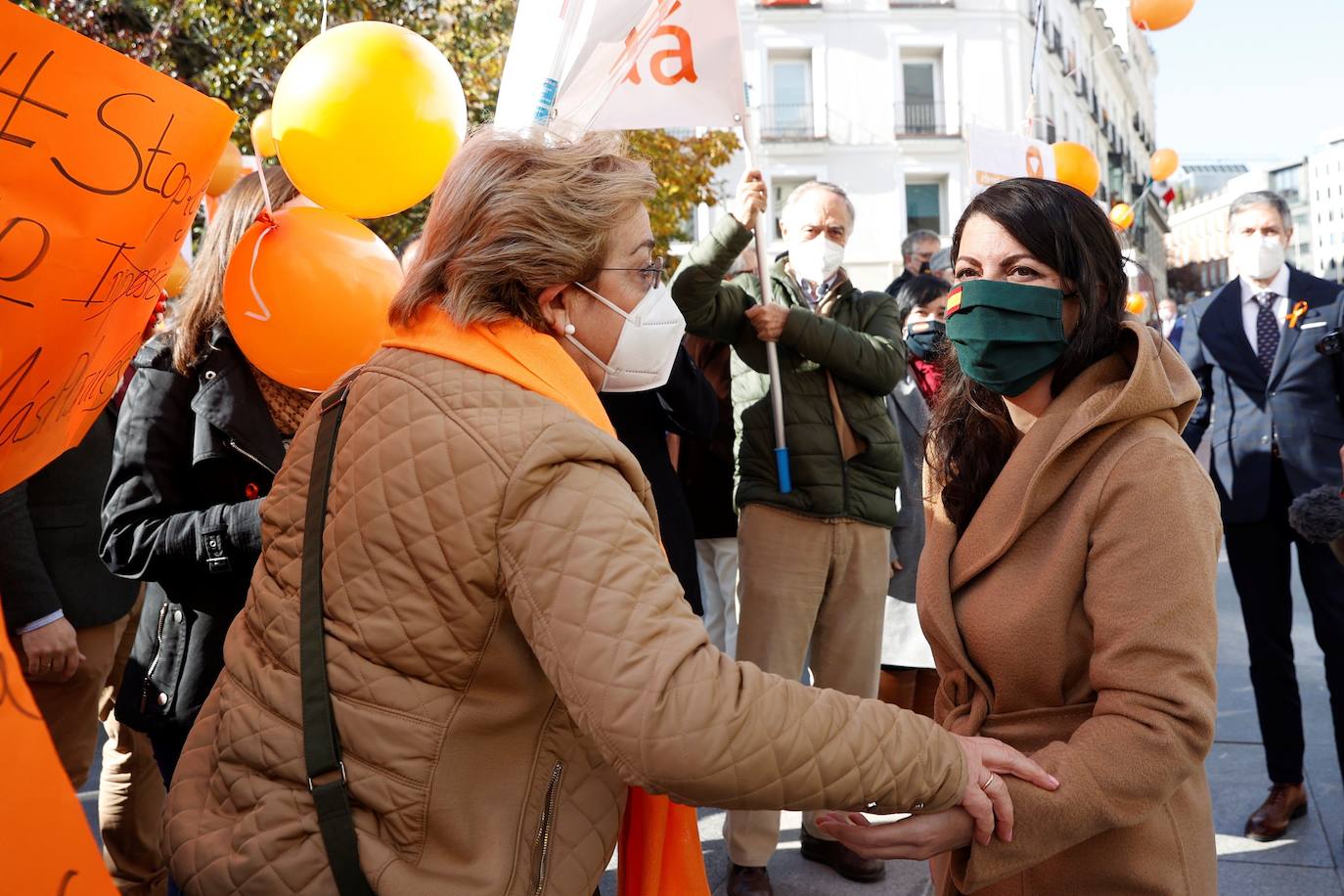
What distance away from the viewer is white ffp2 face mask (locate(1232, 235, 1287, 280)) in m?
4.62

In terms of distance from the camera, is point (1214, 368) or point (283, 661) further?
point (1214, 368)

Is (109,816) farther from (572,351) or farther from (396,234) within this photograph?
(396,234)

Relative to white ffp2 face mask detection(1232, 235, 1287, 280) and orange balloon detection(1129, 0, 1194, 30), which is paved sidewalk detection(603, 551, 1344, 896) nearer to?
white ffp2 face mask detection(1232, 235, 1287, 280)

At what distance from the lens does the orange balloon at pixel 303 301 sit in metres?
2.60

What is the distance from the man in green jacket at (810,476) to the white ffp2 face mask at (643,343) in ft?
6.37

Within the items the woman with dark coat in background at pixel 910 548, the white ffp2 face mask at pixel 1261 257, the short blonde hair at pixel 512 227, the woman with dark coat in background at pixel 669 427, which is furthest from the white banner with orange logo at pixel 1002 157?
the short blonde hair at pixel 512 227

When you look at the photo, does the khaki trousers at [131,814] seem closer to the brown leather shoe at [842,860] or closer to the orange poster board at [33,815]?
the brown leather shoe at [842,860]

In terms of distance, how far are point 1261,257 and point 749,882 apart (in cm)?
310

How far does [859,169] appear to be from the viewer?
31234 millimetres

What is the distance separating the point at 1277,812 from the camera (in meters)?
4.22

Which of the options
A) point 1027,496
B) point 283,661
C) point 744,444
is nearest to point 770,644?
point 744,444

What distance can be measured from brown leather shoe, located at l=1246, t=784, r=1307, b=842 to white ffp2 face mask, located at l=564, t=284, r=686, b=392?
3.31 meters

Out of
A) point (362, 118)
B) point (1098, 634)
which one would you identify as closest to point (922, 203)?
point (362, 118)

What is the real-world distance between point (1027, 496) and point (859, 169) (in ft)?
100
